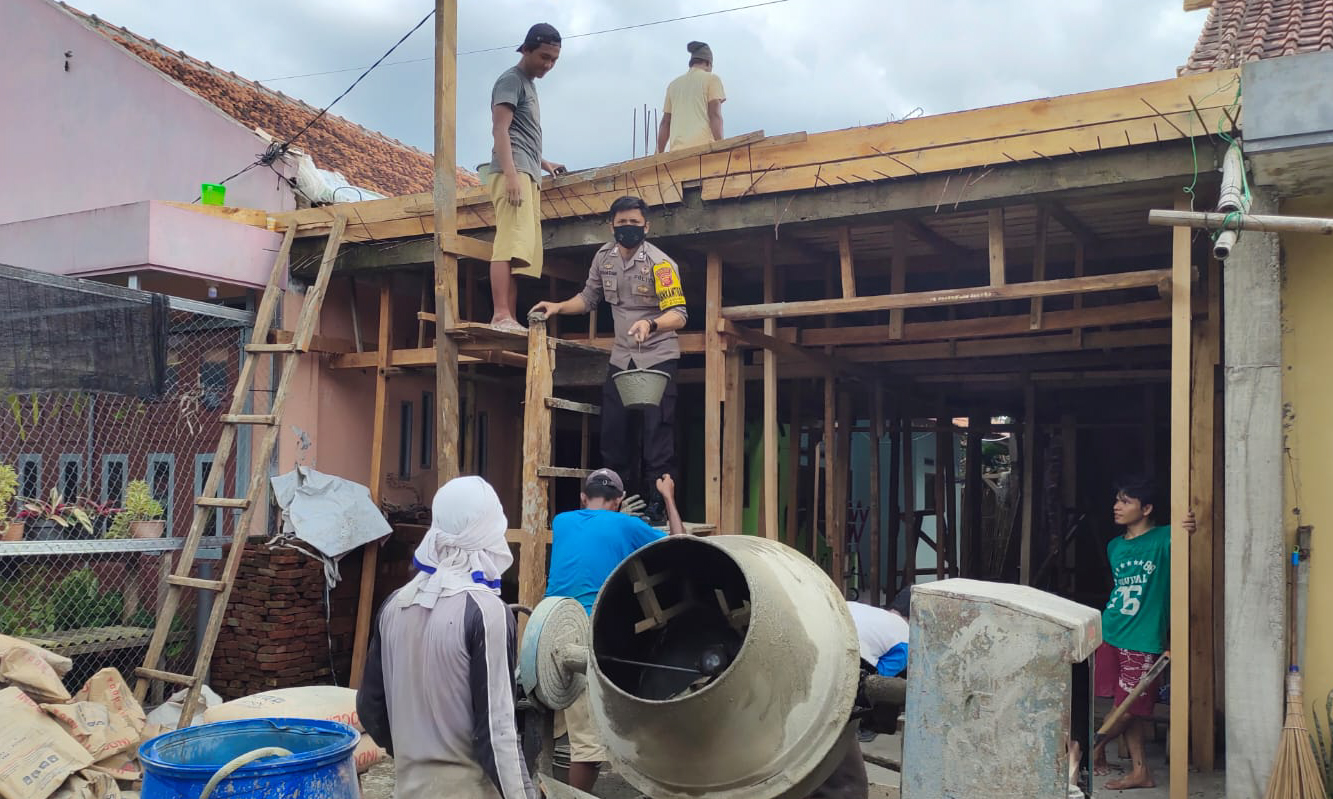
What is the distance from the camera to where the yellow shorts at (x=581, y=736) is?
5.04 meters

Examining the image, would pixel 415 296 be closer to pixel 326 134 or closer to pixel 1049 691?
pixel 326 134

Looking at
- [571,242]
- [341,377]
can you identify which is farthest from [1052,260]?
[341,377]

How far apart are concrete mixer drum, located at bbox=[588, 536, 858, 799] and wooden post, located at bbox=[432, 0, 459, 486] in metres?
2.64

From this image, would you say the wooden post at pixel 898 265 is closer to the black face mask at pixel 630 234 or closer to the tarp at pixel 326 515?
the black face mask at pixel 630 234

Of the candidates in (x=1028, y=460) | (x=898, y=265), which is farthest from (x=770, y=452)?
(x=1028, y=460)

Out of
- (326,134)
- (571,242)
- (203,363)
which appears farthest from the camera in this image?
(326,134)

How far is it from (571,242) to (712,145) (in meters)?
1.21

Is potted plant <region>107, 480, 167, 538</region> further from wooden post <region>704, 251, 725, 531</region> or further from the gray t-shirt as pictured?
wooden post <region>704, 251, 725, 531</region>

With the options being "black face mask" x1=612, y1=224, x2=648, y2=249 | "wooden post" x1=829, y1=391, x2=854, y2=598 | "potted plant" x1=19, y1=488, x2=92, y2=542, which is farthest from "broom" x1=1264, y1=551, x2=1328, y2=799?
"potted plant" x1=19, y1=488, x2=92, y2=542

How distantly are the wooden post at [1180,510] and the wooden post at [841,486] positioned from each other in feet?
10.4

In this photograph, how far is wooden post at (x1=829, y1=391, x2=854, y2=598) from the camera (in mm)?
8617

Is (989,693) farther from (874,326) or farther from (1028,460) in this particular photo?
(1028,460)

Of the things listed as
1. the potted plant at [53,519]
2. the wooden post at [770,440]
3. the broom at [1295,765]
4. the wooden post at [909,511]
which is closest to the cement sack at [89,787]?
the potted plant at [53,519]

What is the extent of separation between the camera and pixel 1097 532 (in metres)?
11.1
